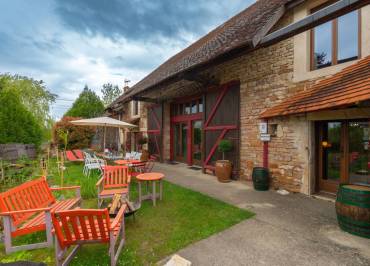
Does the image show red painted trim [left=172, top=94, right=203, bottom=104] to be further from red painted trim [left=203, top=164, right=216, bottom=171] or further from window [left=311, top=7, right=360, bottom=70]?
window [left=311, top=7, right=360, bottom=70]

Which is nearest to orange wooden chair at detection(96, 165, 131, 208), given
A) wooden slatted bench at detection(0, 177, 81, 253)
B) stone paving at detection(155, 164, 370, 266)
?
wooden slatted bench at detection(0, 177, 81, 253)

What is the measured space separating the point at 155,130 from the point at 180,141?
2.06m

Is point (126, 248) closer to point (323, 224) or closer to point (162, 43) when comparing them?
point (323, 224)

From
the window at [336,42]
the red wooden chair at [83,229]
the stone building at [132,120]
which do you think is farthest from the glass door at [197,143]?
the red wooden chair at [83,229]

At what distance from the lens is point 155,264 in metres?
2.52

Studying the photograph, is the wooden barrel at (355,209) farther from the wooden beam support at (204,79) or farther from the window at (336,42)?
the wooden beam support at (204,79)

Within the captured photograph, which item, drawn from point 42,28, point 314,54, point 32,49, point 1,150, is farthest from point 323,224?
point 32,49

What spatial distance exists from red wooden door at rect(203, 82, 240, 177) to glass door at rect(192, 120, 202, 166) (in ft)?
2.86

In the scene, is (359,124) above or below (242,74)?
below

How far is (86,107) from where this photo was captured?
29.4m

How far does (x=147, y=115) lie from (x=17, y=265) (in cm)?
1170

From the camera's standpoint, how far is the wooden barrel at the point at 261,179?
228 inches

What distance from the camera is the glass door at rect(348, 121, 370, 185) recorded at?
177 inches

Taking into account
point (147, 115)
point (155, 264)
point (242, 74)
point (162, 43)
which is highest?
point (162, 43)
